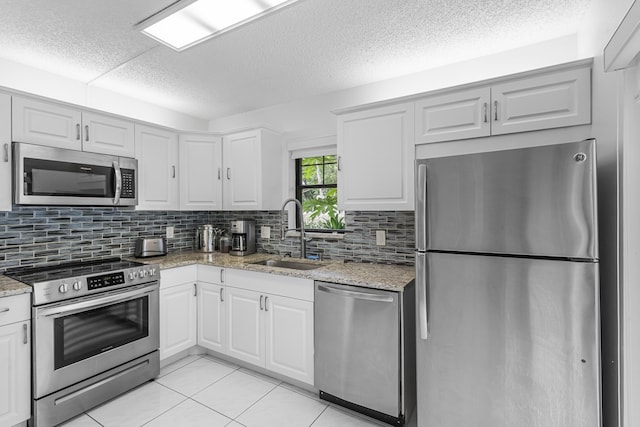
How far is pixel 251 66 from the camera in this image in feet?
7.91

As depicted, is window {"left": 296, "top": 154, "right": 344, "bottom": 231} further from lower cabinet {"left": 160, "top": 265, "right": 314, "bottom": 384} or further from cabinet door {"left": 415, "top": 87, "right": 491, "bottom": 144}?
cabinet door {"left": 415, "top": 87, "right": 491, "bottom": 144}

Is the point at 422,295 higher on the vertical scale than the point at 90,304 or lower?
higher

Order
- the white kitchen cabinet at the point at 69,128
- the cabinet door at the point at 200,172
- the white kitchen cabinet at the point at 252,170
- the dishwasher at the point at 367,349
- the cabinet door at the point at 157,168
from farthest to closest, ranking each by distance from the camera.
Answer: the cabinet door at the point at 200,172, the white kitchen cabinet at the point at 252,170, the cabinet door at the point at 157,168, the white kitchen cabinet at the point at 69,128, the dishwasher at the point at 367,349

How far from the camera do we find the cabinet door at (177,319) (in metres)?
2.62

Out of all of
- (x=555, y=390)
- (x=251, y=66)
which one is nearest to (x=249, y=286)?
(x=251, y=66)

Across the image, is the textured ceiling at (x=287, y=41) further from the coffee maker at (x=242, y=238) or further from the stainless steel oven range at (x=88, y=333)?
the stainless steel oven range at (x=88, y=333)

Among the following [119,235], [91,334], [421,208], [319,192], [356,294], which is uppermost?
[319,192]

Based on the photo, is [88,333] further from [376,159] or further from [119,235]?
[376,159]

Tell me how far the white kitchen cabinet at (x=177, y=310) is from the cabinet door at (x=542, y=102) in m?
2.65

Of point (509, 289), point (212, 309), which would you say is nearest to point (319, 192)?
point (212, 309)

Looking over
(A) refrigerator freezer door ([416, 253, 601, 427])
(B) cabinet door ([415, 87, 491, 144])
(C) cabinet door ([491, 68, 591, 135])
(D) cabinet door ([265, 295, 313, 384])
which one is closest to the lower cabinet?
(D) cabinet door ([265, 295, 313, 384])

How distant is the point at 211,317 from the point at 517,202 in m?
2.51

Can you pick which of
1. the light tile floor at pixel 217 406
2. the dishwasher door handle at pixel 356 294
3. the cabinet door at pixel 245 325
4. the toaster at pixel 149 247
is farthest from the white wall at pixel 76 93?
the dishwasher door handle at pixel 356 294

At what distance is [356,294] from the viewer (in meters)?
2.02
